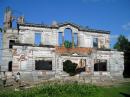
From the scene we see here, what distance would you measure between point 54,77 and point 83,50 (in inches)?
277

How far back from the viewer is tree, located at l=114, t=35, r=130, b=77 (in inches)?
1711

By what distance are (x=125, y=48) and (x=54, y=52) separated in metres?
25.0

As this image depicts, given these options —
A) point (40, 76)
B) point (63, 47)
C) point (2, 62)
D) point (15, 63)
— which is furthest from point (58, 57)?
point (2, 62)

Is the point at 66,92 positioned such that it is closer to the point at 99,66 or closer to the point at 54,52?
the point at 54,52

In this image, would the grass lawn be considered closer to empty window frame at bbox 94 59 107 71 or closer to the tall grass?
the tall grass

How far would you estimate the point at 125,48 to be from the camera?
50250 mm

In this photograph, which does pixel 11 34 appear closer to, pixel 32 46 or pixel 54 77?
pixel 32 46

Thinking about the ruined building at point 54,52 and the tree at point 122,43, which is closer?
the ruined building at point 54,52

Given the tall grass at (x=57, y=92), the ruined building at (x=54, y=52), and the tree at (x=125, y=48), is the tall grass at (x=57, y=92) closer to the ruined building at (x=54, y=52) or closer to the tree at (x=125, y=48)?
the ruined building at (x=54, y=52)

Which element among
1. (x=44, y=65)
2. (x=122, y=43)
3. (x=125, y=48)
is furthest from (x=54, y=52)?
(x=122, y=43)

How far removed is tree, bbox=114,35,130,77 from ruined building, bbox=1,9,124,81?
583cm

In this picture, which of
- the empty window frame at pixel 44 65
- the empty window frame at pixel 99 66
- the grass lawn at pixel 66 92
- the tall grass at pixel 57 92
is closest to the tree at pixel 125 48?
the empty window frame at pixel 99 66

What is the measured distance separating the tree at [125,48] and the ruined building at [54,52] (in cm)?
583

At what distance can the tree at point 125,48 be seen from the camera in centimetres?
4347
